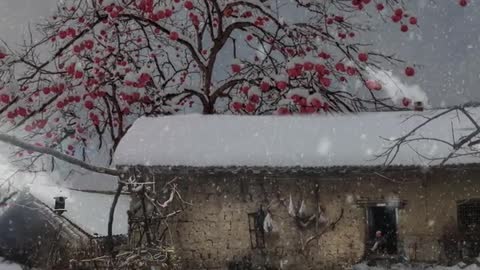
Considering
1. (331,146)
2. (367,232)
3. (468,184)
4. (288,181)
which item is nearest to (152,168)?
(288,181)

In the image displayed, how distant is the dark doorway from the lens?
11461 mm

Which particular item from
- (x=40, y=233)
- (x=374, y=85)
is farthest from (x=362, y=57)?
(x=40, y=233)

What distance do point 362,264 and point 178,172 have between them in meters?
4.16

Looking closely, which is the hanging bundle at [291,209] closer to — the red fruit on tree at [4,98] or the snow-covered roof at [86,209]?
the red fruit on tree at [4,98]

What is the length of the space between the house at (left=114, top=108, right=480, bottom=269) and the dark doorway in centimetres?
6

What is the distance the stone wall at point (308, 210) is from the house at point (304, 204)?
2 centimetres

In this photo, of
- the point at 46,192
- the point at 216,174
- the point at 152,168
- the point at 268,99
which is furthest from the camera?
the point at 46,192

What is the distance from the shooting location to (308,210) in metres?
11.4

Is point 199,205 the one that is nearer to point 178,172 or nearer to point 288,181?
point 178,172

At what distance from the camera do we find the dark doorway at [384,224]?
11.5 metres

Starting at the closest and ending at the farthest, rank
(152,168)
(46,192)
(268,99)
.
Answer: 1. (152,168)
2. (268,99)
3. (46,192)

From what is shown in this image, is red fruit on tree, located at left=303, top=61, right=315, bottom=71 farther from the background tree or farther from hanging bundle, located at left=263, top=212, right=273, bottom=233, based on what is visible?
hanging bundle, located at left=263, top=212, right=273, bottom=233

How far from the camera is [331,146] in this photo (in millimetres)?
11219

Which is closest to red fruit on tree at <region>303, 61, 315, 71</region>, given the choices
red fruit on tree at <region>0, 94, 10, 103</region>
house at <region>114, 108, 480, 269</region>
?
house at <region>114, 108, 480, 269</region>
